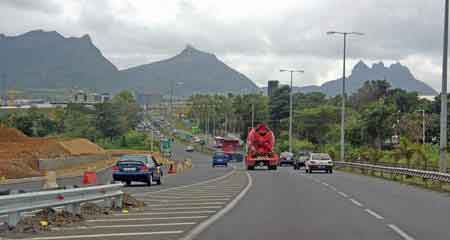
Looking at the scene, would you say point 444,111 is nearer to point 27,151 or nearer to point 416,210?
point 416,210

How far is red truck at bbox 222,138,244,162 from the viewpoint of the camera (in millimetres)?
106812

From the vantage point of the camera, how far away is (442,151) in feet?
120

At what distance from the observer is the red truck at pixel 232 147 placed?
350 ft

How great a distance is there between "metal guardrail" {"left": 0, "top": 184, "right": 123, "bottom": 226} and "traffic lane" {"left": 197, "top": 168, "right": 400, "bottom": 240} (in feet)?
10.8

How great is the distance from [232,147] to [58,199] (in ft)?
294

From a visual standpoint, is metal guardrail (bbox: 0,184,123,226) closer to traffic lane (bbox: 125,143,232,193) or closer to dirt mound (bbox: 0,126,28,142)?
traffic lane (bbox: 125,143,232,193)

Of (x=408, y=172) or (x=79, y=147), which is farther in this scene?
(x=79, y=147)

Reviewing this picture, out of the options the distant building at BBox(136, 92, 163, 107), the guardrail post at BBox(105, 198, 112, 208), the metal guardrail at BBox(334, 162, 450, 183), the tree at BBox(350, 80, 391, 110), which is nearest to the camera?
the guardrail post at BBox(105, 198, 112, 208)

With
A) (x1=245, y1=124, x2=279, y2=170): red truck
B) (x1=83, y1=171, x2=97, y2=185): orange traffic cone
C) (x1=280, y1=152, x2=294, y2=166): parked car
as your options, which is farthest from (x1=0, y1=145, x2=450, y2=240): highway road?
(x1=280, y1=152, x2=294, y2=166): parked car

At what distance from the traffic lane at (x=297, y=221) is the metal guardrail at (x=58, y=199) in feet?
10.8

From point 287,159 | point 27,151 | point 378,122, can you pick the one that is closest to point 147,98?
point 378,122

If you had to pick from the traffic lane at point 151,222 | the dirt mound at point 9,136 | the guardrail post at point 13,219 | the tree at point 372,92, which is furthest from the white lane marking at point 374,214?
the tree at point 372,92

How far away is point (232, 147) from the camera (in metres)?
108

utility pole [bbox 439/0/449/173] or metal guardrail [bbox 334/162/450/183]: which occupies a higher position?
Result: utility pole [bbox 439/0/449/173]
